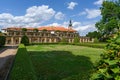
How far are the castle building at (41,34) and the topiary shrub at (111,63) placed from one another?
10640 centimetres

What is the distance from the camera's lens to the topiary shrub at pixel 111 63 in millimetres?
3162

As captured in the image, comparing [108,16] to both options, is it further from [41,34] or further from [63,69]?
Result: [63,69]

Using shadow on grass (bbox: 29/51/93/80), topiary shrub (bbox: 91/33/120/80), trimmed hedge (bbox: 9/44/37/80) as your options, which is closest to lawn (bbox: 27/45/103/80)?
shadow on grass (bbox: 29/51/93/80)

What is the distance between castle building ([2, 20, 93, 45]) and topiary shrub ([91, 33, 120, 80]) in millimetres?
106404

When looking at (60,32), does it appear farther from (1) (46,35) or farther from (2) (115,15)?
(2) (115,15)

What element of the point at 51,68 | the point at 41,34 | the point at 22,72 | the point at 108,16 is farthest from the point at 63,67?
the point at 41,34

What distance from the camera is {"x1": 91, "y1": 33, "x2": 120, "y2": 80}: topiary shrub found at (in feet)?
10.4

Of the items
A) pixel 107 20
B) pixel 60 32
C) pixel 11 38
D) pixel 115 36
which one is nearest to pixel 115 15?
pixel 107 20

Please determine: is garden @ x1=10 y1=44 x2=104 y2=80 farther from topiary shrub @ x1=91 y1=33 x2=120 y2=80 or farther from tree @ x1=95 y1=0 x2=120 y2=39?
tree @ x1=95 y1=0 x2=120 y2=39

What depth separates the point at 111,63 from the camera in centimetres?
318

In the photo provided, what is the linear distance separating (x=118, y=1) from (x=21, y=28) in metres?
59.2

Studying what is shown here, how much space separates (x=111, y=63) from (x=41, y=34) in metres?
120

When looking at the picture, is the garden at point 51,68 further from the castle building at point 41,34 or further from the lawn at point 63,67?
the castle building at point 41,34

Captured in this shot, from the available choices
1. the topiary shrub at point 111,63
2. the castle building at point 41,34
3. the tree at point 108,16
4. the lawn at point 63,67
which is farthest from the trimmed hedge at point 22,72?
the castle building at point 41,34
